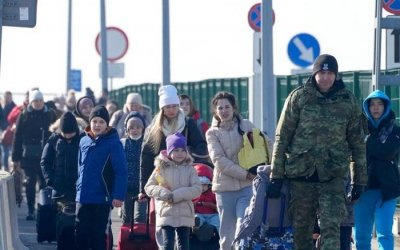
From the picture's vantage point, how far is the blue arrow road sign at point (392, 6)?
739 inches

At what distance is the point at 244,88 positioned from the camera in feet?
108

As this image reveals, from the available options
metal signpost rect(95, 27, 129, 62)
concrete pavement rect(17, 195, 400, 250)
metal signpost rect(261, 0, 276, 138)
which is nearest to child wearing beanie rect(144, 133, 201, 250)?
concrete pavement rect(17, 195, 400, 250)

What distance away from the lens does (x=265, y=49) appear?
2264 centimetres

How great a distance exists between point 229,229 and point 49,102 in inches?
436

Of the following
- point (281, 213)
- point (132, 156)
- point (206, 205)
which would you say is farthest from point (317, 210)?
point (132, 156)

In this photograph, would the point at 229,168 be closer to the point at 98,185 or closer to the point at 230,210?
the point at 230,210

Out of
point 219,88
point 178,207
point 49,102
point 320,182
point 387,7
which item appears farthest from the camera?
point 219,88

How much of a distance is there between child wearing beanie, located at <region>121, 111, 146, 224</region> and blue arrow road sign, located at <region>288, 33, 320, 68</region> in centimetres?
969

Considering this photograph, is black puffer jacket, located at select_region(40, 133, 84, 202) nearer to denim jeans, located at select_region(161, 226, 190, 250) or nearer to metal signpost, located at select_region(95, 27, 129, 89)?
denim jeans, located at select_region(161, 226, 190, 250)

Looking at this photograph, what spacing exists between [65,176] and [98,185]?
178 cm

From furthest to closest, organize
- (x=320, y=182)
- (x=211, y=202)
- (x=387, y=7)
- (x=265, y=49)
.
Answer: (x=265, y=49) < (x=387, y=7) < (x=211, y=202) < (x=320, y=182)

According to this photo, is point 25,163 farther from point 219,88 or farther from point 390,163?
point 219,88

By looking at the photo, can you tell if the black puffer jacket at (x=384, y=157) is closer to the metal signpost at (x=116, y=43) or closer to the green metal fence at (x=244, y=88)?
the green metal fence at (x=244, y=88)

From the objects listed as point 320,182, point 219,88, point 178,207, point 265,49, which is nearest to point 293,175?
point 320,182
